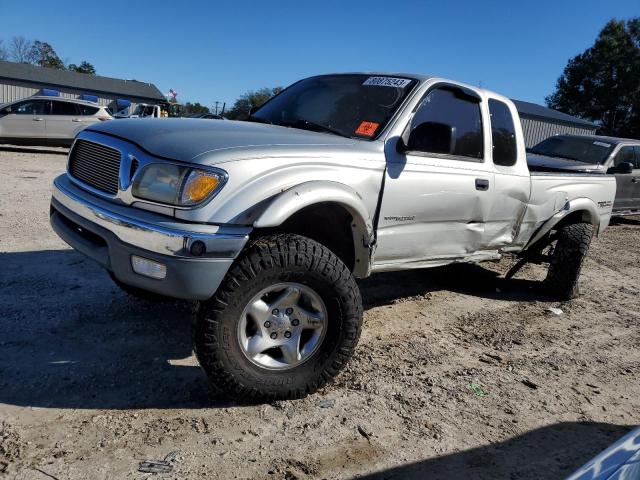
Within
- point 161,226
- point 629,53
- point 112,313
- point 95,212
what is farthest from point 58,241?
point 629,53

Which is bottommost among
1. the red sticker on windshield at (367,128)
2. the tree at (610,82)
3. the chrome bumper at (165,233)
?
the chrome bumper at (165,233)

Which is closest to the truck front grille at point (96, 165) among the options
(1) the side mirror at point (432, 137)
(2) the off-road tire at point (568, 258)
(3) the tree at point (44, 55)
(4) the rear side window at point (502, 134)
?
(1) the side mirror at point (432, 137)

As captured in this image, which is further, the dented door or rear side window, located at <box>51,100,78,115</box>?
rear side window, located at <box>51,100,78,115</box>

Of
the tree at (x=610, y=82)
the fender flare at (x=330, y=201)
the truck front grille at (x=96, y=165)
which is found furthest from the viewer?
the tree at (x=610, y=82)

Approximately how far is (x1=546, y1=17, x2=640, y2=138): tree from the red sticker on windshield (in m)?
48.9

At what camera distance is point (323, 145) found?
319cm

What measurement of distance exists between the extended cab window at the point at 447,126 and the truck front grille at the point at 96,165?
1.88m

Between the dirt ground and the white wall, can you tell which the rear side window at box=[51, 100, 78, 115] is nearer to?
the dirt ground

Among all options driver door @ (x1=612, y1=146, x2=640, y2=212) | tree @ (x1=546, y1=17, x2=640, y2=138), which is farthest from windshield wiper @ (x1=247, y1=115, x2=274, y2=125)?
tree @ (x1=546, y1=17, x2=640, y2=138)

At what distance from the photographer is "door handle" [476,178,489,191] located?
4.14 meters

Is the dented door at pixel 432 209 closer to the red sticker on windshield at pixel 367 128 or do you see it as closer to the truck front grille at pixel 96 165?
the red sticker on windshield at pixel 367 128

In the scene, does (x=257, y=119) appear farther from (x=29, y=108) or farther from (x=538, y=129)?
(x=538, y=129)

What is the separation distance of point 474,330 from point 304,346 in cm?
195

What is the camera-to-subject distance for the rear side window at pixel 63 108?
15635mm
